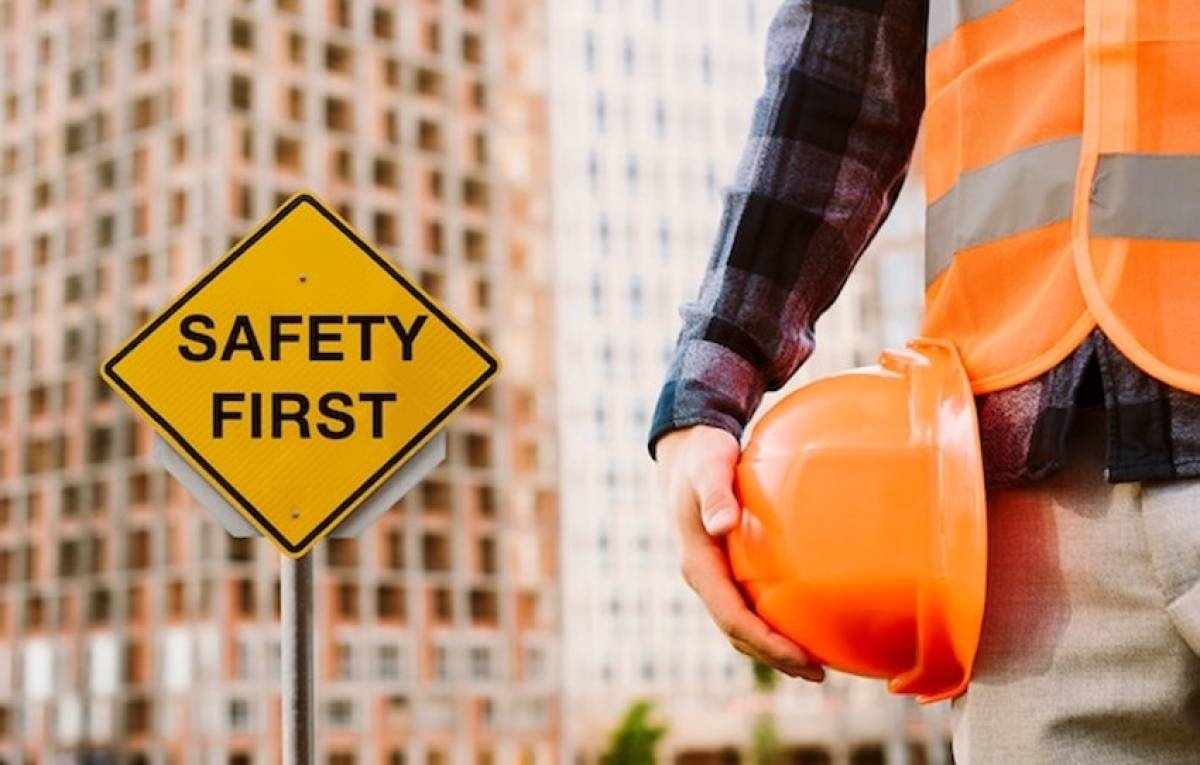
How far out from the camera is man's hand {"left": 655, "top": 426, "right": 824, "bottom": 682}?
114cm

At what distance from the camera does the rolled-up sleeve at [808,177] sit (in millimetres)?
1310

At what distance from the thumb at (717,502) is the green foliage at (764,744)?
60242 millimetres

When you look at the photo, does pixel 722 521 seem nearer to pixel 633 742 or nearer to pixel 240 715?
pixel 240 715

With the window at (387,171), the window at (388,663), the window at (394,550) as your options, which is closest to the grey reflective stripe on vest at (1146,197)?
the window at (388,663)

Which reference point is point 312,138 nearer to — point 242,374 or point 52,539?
point 52,539

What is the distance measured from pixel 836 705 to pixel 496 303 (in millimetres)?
22350

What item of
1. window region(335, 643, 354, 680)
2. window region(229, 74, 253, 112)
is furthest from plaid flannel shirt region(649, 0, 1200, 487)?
window region(229, 74, 253, 112)

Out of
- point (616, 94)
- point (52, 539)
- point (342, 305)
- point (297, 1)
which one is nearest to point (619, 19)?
point (616, 94)

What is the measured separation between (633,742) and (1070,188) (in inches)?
2275

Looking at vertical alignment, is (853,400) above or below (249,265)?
below

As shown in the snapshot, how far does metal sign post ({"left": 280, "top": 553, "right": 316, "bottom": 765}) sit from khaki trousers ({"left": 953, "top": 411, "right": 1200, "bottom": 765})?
107 centimetres

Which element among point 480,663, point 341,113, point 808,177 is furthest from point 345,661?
point 808,177

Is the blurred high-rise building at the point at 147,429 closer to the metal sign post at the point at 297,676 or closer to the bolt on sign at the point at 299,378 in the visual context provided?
the bolt on sign at the point at 299,378

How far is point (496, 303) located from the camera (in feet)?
172
